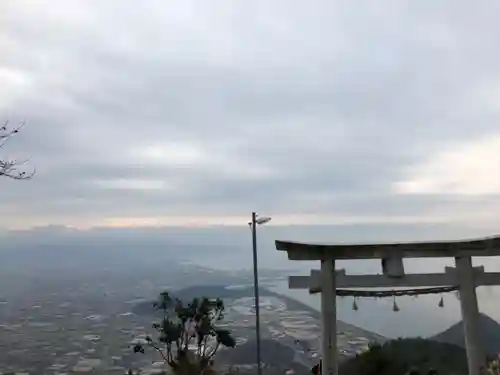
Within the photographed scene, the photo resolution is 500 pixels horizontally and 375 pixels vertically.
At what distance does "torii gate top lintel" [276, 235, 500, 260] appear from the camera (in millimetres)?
7290

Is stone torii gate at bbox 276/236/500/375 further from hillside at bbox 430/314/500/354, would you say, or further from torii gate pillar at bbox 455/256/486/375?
hillside at bbox 430/314/500/354

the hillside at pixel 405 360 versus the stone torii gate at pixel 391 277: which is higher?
the stone torii gate at pixel 391 277

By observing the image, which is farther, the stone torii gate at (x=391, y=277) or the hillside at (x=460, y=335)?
the hillside at (x=460, y=335)

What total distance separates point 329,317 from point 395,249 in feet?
4.46

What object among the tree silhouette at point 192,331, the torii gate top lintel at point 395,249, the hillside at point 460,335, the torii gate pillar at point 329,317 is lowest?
the hillside at point 460,335

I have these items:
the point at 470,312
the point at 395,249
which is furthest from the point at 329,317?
the point at 470,312

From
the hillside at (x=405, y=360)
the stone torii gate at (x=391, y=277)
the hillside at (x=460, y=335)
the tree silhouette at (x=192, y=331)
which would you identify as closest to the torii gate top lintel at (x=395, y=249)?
the stone torii gate at (x=391, y=277)

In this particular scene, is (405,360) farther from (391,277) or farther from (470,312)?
(391,277)

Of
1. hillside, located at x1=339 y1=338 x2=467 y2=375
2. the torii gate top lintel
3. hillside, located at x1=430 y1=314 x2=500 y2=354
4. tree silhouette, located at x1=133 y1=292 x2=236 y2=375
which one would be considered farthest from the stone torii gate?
hillside, located at x1=430 y1=314 x2=500 y2=354

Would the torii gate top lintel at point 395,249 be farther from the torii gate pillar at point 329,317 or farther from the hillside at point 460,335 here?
the hillside at point 460,335

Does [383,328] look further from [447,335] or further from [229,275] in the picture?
[229,275]

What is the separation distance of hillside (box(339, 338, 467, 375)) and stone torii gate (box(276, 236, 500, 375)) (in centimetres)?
350

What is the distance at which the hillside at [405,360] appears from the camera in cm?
1141

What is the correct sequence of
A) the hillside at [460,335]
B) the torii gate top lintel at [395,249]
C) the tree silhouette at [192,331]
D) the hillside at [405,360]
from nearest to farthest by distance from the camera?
1. the torii gate top lintel at [395,249]
2. the hillside at [405,360]
3. the tree silhouette at [192,331]
4. the hillside at [460,335]
